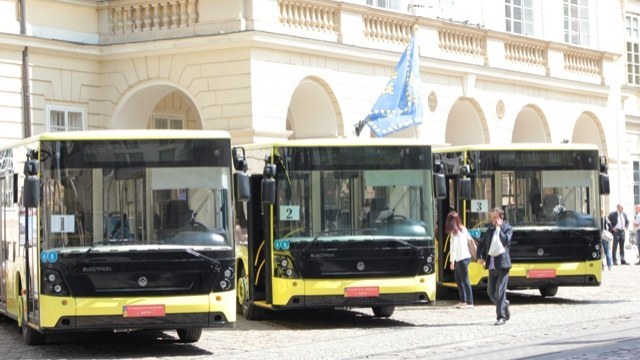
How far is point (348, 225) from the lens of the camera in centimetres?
2014

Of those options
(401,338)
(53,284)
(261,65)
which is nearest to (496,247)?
(401,338)

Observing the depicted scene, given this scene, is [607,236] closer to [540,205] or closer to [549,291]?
[549,291]

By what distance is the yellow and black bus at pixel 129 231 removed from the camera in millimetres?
16656

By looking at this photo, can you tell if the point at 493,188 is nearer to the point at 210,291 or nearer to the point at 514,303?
the point at 514,303

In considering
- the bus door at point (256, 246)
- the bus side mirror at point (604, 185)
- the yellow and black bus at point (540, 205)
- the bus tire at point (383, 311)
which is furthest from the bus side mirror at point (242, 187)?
the bus side mirror at point (604, 185)

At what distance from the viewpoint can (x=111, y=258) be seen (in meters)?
16.7

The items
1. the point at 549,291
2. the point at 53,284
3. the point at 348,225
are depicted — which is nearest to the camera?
the point at 53,284

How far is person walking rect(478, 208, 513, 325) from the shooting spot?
20172mm

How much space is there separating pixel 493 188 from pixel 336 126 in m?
7.71

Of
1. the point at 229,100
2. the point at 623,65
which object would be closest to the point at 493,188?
the point at 229,100

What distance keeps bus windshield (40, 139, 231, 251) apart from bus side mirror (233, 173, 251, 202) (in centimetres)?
50

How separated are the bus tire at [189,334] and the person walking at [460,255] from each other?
5991 mm

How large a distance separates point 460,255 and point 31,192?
8510 mm

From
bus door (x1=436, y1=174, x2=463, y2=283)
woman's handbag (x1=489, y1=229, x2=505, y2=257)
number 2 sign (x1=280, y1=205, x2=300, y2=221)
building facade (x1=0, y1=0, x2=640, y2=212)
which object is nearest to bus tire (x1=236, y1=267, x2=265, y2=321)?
number 2 sign (x1=280, y1=205, x2=300, y2=221)
